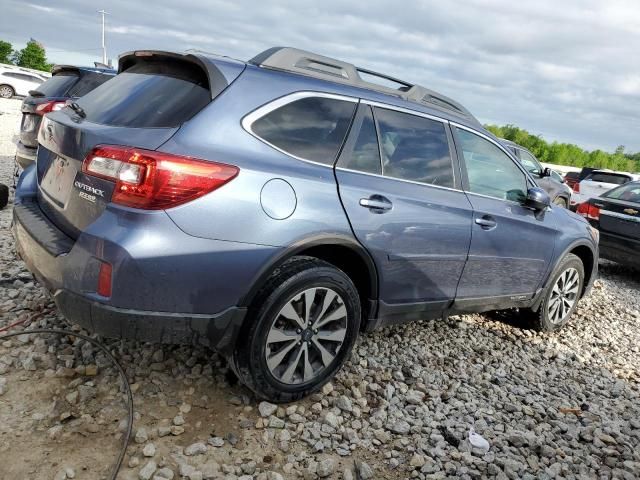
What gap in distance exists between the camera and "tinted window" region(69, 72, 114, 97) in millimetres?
6637

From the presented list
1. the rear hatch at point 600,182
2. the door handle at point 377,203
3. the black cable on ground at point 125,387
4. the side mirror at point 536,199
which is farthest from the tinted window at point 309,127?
the rear hatch at point 600,182

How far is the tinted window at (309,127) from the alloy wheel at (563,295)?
2836mm

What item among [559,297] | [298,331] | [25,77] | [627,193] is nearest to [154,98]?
[298,331]

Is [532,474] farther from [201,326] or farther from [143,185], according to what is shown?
[143,185]

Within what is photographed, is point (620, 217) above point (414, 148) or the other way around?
the other way around

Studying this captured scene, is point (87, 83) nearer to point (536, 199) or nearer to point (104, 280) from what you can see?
point (104, 280)

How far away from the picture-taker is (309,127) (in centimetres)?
283

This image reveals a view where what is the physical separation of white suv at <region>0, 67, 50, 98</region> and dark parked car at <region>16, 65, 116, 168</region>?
22371 millimetres

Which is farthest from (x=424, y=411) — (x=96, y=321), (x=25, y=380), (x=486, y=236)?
(x=25, y=380)

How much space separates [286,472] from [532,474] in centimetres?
128

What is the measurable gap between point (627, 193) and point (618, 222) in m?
0.74

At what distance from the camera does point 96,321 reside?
93.0 inches

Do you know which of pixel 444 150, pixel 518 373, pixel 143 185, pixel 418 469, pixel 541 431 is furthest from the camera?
pixel 518 373

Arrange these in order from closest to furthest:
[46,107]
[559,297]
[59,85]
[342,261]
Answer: [342,261] → [559,297] → [46,107] → [59,85]
